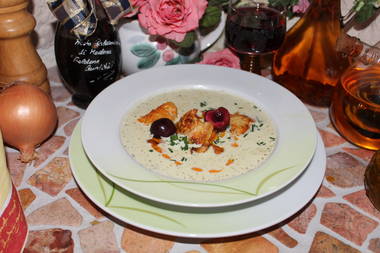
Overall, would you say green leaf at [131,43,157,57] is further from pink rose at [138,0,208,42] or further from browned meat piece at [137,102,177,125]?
browned meat piece at [137,102,177,125]

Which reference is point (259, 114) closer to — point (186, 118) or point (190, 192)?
point (186, 118)

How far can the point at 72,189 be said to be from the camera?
96 cm

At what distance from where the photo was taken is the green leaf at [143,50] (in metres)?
1.25

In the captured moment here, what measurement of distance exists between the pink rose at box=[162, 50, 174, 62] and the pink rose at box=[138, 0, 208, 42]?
87 mm

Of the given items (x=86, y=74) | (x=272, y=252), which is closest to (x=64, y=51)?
(x=86, y=74)

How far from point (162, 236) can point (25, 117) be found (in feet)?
1.37

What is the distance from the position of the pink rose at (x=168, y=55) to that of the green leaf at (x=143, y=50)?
0.03 meters

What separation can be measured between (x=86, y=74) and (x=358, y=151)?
0.74m

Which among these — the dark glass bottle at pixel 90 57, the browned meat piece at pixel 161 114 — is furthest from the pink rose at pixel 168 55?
the browned meat piece at pixel 161 114

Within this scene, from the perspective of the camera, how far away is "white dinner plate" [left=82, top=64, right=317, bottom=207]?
78cm

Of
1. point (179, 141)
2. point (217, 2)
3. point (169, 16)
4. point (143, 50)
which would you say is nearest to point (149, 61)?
point (143, 50)

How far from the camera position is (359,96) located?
1.07 meters

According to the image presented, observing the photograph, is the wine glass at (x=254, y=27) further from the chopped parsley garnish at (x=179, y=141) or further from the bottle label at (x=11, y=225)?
the bottle label at (x=11, y=225)

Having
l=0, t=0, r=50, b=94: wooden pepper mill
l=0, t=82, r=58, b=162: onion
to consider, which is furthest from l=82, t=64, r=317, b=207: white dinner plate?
l=0, t=0, r=50, b=94: wooden pepper mill
